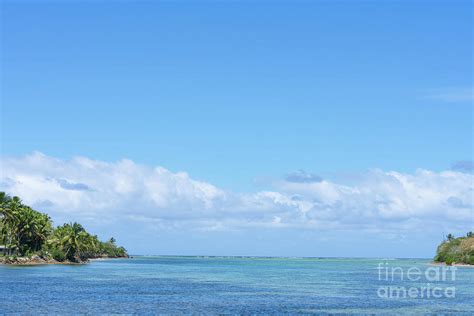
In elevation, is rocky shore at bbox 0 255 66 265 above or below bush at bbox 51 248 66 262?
below

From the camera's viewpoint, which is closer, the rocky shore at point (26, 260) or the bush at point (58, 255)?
the rocky shore at point (26, 260)

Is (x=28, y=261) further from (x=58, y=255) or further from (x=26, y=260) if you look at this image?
(x=58, y=255)

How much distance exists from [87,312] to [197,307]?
1261cm

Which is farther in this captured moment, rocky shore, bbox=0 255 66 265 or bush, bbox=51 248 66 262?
bush, bbox=51 248 66 262

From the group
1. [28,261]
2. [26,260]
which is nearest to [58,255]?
[28,261]

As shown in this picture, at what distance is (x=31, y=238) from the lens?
16425 centimetres

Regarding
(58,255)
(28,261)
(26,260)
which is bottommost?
(28,261)

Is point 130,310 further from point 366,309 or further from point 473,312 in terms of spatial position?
point 473,312

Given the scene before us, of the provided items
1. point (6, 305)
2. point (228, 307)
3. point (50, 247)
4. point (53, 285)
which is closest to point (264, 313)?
point (228, 307)

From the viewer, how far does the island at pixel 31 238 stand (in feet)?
495

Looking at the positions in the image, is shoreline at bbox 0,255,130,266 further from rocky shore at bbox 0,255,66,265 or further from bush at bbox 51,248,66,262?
bush at bbox 51,248,66,262

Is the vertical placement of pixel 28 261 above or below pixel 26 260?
below

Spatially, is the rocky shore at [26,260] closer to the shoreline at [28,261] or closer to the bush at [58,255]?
the shoreline at [28,261]

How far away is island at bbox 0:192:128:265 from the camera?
495ft
